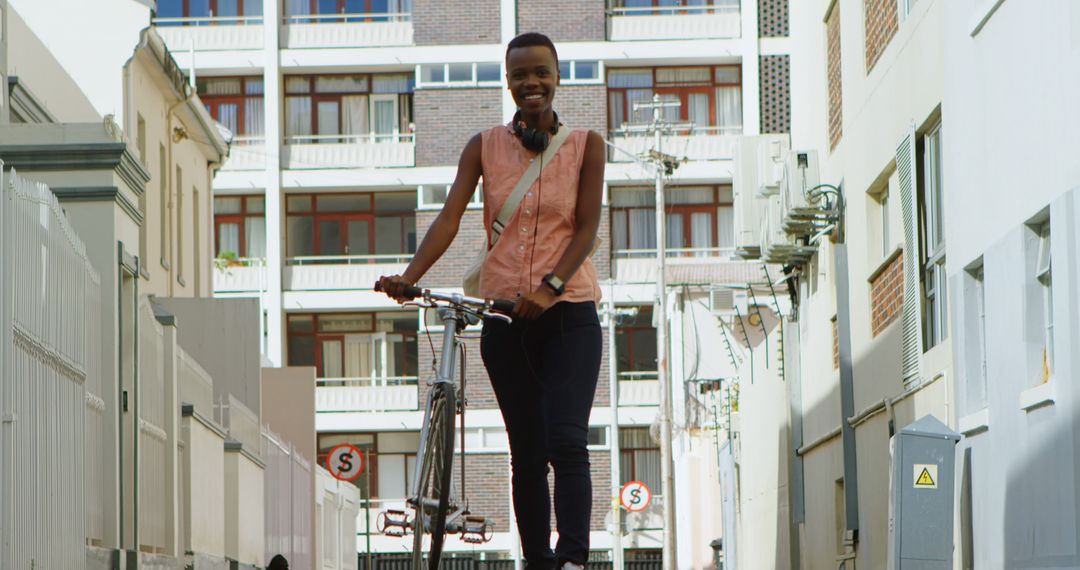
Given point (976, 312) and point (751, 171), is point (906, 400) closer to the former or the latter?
point (976, 312)

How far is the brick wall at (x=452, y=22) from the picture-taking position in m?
58.7

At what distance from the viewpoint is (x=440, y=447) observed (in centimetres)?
771

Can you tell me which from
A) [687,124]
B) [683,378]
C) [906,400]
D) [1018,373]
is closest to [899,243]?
[906,400]

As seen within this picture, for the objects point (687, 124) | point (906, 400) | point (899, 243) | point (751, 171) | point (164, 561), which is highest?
point (687, 124)

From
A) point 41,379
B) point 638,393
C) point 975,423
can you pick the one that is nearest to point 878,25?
point 975,423

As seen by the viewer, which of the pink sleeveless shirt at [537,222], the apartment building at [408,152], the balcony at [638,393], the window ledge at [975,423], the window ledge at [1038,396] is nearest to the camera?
the pink sleeveless shirt at [537,222]

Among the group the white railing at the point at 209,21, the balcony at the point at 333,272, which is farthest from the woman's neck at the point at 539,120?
the white railing at the point at 209,21

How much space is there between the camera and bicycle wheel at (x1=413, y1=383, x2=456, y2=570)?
751 centimetres

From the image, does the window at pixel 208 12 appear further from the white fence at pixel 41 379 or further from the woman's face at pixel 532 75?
the woman's face at pixel 532 75

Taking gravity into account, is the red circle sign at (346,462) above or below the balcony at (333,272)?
below

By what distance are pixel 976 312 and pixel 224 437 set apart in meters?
9.87

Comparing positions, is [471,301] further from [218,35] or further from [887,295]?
[218,35]

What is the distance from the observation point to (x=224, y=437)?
797 inches

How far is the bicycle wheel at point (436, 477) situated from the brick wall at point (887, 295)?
9.29 m
